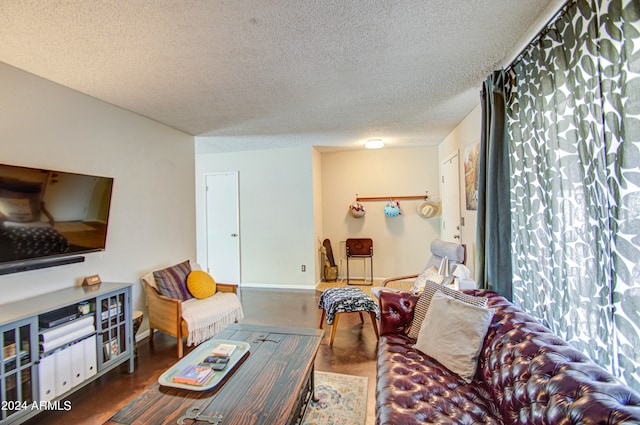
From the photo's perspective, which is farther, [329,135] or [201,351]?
[329,135]

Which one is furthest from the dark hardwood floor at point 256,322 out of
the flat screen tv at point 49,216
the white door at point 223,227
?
the white door at point 223,227

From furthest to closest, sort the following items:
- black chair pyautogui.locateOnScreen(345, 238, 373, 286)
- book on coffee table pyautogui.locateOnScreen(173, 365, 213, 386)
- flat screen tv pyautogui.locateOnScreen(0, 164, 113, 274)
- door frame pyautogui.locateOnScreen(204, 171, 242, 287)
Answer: black chair pyautogui.locateOnScreen(345, 238, 373, 286) → door frame pyautogui.locateOnScreen(204, 171, 242, 287) → flat screen tv pyautogui.locateOnScreen(0, 164, 113, 274) → book on coffee table pyautogui.locateOnScreen(173, 365, 213, 386)

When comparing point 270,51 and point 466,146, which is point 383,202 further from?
point 270,51

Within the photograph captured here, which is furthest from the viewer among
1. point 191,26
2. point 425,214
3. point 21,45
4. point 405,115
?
point 425,214

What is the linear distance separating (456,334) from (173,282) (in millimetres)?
2721

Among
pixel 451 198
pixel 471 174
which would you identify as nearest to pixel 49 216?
pixel 471 174

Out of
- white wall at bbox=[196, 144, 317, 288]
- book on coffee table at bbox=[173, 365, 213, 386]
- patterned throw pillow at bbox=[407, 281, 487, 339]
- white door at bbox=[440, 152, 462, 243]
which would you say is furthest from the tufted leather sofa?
white wall at bbox=[196, 144, 317, 288]

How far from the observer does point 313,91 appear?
8.62 feet

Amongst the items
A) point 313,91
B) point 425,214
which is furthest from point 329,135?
point 425,214

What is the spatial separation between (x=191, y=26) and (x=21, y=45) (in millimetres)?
1150

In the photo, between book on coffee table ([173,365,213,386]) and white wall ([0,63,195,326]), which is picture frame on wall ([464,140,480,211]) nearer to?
book on coffee table ([173,365,213,386])

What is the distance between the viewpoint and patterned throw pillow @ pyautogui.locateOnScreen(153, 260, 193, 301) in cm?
296

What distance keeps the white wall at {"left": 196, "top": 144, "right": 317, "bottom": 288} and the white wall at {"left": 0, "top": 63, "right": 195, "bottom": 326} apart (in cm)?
128

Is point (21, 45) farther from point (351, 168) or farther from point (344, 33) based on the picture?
point (351, 168)
